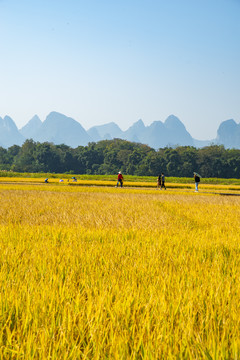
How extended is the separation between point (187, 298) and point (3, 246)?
2651 mm

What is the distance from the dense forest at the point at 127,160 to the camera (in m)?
97.8

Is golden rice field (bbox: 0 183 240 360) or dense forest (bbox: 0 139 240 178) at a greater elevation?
dense forest (bbox: 0 139 240 178)

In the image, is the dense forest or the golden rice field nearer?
the golden rice field

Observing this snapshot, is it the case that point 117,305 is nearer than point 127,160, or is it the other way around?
point 117,305

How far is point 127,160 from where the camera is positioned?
109 m

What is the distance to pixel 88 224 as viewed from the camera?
6918 millimetres

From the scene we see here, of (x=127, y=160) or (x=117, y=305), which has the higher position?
(x=127, y=160)

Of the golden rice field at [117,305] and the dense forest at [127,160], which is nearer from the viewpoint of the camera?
the golden rice field at [117,305]

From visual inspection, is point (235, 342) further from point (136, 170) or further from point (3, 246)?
point (136, 170)

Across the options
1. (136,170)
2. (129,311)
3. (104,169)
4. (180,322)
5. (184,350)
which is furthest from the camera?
(104,169)

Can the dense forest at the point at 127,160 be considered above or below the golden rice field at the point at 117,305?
above

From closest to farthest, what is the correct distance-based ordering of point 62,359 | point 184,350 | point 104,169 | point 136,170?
1. point 62,359
2. point 184,350
3. point 136,170
4. point 104,169

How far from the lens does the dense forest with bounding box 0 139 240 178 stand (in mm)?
97750

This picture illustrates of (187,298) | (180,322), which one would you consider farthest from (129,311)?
(187,298)
